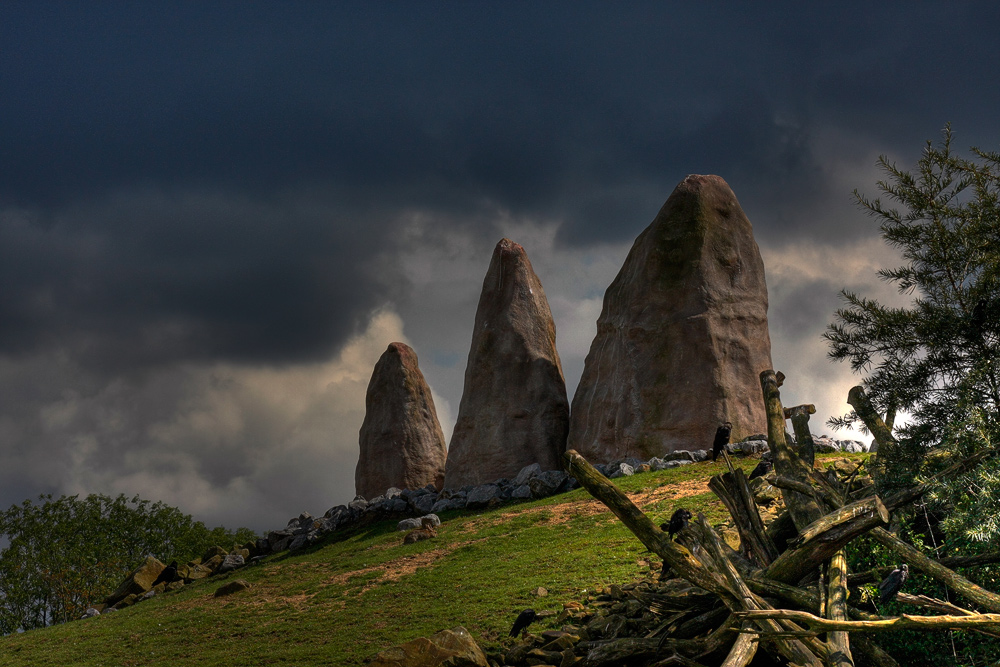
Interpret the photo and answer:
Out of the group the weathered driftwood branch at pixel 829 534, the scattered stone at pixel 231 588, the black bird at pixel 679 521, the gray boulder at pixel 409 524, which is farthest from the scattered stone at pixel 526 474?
the weathered driftwood branch at pixel 829 534

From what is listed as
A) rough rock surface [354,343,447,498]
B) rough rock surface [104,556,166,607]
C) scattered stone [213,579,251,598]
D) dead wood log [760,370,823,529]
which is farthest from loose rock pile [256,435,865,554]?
dead wood log [760,370,823,529]

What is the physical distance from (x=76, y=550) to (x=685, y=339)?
26308mm

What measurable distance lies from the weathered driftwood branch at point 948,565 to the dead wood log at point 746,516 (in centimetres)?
79

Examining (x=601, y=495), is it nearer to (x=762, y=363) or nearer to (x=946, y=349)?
(x=946, y=349)

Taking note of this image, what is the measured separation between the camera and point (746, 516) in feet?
26.0

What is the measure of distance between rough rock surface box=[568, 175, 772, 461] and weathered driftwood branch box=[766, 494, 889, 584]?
15.9 meters

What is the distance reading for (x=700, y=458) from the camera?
20781 mm

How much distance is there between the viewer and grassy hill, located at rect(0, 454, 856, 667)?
1138 centimetres

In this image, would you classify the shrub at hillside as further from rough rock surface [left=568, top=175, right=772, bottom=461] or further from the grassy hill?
rough rock surface [left=568, top=175, right=772, bottom=461]

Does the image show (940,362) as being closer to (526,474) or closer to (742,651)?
(742,651)

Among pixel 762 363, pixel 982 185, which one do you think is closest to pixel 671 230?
pixel 762 363

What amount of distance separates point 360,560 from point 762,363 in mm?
14203

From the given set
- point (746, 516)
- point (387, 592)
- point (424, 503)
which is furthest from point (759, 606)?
point (424, 503)

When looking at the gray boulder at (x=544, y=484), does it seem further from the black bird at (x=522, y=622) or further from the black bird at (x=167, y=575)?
the black bird at (x=522, y=622)
